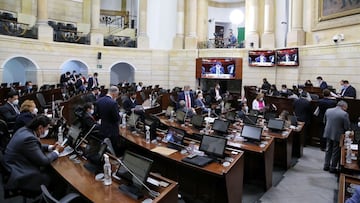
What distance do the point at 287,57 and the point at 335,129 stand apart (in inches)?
370

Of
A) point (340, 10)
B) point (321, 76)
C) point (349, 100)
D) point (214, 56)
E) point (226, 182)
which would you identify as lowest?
point (226, 182)

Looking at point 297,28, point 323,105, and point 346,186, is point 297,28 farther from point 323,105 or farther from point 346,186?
point 346,186

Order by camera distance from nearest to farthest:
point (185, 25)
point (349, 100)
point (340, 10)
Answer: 1. point (349, 100)
2. point (340, 10)
3. point (185, 25)

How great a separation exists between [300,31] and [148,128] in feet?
39.2

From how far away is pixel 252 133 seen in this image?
5598 mm

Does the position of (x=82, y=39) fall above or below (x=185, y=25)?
below

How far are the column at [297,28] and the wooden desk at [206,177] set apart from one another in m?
12.0

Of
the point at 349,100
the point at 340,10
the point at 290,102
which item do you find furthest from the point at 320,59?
the point at 349,100

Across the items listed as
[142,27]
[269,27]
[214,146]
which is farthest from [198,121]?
[142,27]

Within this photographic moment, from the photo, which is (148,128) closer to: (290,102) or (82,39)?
(290,102)

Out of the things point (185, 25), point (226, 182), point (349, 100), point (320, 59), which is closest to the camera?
point (226, 182)

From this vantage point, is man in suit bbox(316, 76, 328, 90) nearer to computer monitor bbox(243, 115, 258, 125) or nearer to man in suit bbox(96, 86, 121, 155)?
computer monitor bbox(243, 115, 258, 125)

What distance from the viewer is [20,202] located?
459 cm

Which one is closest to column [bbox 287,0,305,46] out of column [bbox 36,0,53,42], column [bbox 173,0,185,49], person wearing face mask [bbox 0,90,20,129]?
column [bbox 173,0,185,49]
